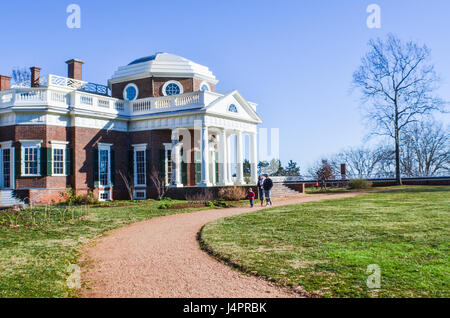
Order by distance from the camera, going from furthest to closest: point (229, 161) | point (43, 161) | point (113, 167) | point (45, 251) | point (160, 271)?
point (229, 161), point (113, 167), point (43, 161), point (45, 251), point (160, 271)

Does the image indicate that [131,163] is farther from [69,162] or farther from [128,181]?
[69,162]

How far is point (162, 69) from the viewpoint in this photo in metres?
30.5

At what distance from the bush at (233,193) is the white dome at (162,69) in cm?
1081

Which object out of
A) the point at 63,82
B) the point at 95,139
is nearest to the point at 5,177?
the point at 95,139

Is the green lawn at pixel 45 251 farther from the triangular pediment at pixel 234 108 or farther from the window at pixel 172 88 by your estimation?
the window at pixel 172 88

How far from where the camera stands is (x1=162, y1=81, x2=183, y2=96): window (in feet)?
101

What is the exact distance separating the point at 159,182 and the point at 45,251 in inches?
625

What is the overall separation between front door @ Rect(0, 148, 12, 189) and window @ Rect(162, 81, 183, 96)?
11.5m

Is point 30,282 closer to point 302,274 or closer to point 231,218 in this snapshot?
point 302,274

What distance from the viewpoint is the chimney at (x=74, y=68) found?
3004cm

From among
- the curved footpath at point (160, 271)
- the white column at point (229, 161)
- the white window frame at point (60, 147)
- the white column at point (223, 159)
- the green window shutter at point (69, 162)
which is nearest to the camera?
the curved footpath at point (160, 271)

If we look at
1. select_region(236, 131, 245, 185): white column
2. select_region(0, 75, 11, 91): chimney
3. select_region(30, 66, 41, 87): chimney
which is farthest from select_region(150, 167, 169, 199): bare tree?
select_region(0, 75, 11, 91): chimney

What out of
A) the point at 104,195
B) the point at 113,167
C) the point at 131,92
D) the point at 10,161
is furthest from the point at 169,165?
the point at 10,161

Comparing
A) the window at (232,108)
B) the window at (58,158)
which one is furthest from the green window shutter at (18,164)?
the window at (232,108)
